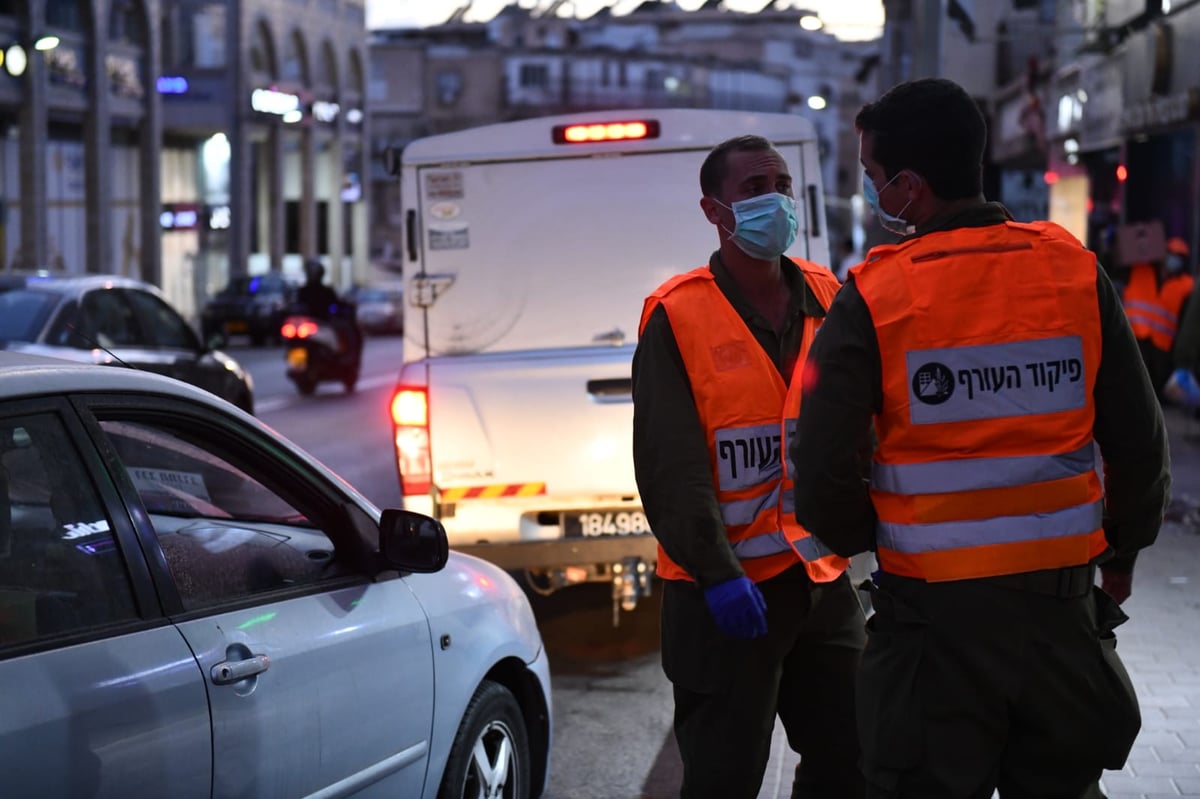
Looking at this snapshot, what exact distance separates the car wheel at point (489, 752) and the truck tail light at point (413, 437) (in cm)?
226

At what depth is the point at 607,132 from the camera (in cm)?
771

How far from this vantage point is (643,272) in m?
7.75

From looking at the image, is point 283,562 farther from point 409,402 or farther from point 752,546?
point 409,402

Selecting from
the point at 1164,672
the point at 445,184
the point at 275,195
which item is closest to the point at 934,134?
the point at 1164,672

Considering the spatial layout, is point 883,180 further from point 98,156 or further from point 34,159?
point 98,156

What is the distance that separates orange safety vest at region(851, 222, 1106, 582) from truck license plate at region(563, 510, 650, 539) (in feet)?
13.0

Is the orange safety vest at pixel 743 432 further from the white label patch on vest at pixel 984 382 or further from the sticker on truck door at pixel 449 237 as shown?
the sticker on truck door at pixel 449 237

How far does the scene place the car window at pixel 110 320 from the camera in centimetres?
1174

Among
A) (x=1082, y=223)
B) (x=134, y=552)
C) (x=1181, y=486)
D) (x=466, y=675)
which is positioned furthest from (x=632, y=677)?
(x=1082, y=223)

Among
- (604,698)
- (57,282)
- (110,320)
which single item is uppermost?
(57,282)

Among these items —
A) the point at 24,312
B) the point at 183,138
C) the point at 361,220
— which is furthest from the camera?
the point at 361,220

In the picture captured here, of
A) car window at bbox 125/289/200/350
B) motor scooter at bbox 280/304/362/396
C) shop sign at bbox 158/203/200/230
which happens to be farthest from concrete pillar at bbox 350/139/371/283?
car window at bbox 125/289/200/350

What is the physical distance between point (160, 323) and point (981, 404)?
1029cm

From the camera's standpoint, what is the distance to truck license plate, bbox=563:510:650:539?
7.11m
